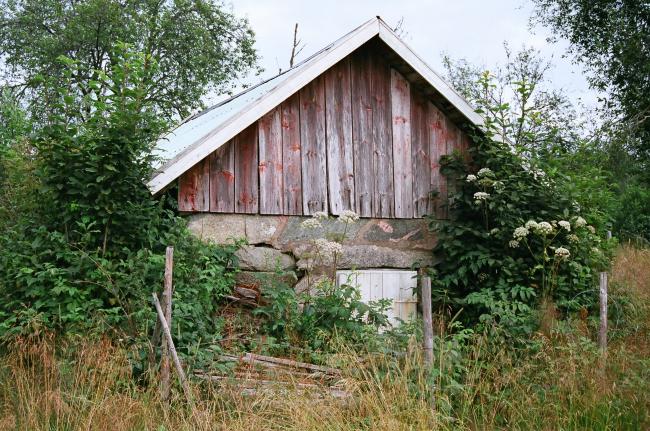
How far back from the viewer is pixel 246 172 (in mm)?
7770

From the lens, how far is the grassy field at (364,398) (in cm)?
490

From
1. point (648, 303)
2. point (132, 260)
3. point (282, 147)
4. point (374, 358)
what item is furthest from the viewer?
point (648, 303)

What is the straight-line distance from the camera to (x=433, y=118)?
9008 mm

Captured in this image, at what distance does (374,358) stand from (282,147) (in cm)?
330

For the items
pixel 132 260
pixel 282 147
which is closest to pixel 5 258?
pixel 132 260

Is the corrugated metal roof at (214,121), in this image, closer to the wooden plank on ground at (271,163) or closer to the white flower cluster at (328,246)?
the wooden plank on ground at (271,163)

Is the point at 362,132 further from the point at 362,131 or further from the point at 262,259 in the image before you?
the point at 262,259

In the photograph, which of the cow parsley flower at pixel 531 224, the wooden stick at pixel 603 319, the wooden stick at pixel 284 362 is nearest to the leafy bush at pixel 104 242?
the wooden stick at pixel 284 362

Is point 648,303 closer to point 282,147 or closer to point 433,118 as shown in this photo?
point 433,118

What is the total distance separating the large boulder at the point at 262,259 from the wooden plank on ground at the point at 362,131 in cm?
118

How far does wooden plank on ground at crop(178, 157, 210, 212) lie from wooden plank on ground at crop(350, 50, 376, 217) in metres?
1.96

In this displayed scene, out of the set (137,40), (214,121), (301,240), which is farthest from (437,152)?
(137,40)

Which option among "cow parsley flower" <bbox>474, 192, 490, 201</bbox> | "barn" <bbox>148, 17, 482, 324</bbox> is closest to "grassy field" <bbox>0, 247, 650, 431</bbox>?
"barn" <bbox>148, 17, 482, 324</bbox>

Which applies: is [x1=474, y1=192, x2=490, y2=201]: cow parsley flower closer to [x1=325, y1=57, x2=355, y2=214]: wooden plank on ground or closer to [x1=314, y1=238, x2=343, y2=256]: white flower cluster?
[x1=325, y1=57, x2=355, y2=214]: wooden plank on ground
